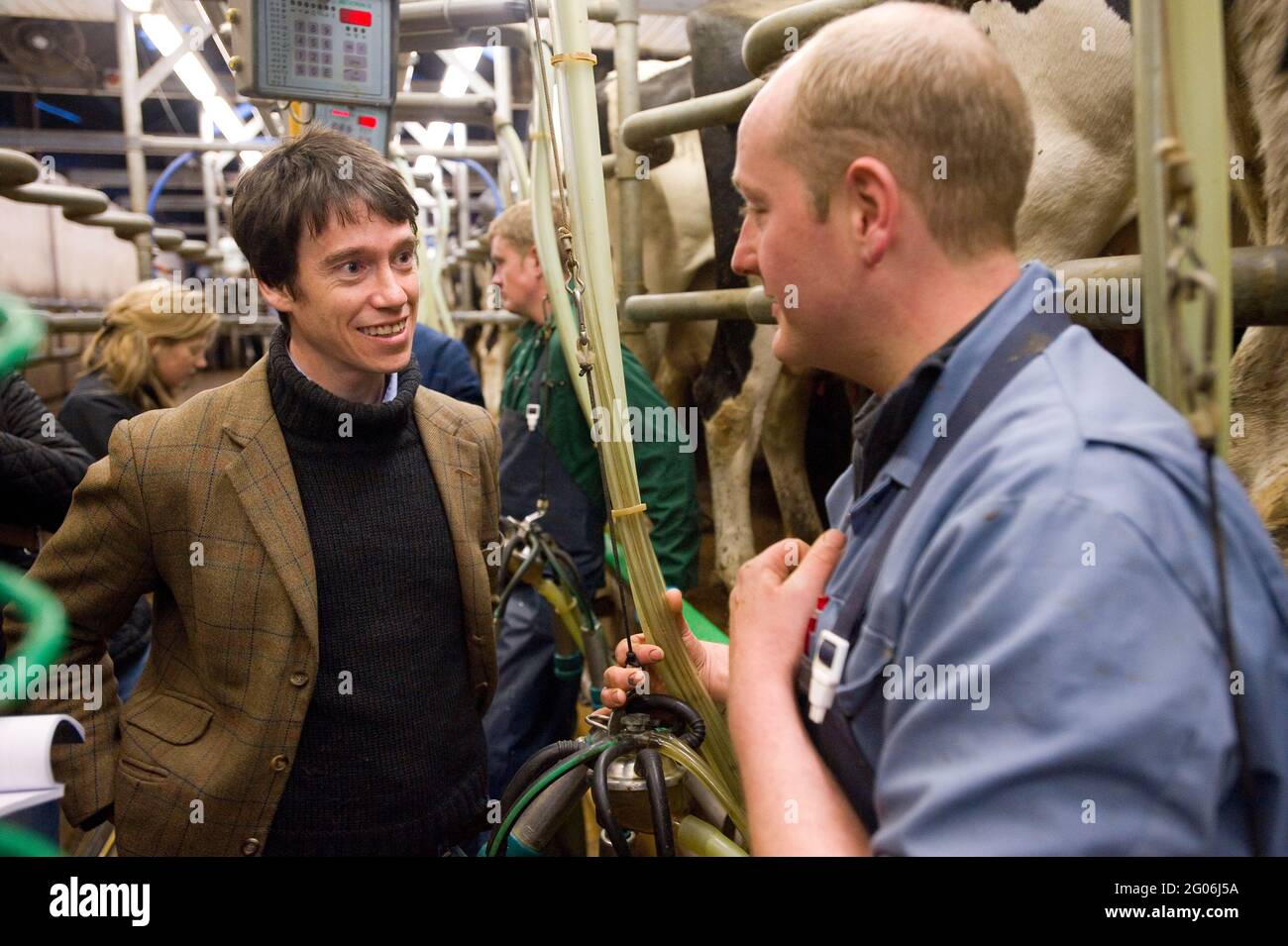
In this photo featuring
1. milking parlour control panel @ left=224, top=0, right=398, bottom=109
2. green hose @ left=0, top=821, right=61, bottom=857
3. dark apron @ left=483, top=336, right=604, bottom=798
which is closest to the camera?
green hose @ left=0, top=821, right=61, bottom=857

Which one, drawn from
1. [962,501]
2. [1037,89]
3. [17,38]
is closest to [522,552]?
[1037,89]

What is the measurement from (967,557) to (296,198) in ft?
3.33

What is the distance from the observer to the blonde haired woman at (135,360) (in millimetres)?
1967

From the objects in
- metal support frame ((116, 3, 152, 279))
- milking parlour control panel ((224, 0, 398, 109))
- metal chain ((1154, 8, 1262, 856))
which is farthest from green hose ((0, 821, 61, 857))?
metal support frame ((116, 3, 152, 279))

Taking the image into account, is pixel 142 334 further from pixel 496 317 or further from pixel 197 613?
pixel 496 317

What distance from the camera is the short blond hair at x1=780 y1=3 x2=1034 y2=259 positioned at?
2.34ft

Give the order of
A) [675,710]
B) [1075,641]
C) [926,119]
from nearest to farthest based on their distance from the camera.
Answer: [1075,641] < [926,119] < [675,710]

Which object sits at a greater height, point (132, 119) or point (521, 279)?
point (132, 119)

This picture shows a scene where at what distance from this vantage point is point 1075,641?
593 mm

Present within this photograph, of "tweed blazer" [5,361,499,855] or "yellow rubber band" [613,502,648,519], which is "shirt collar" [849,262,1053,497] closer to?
"yellow rubber band" [613,502,648,519]

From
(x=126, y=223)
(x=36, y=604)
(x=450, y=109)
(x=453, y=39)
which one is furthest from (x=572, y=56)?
(x=450, y=109)

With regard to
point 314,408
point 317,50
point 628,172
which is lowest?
point 314,408

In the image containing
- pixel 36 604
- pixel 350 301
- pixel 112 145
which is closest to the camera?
pixel 36 604

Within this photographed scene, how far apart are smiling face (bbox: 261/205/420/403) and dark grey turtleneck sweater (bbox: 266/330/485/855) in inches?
2.0
